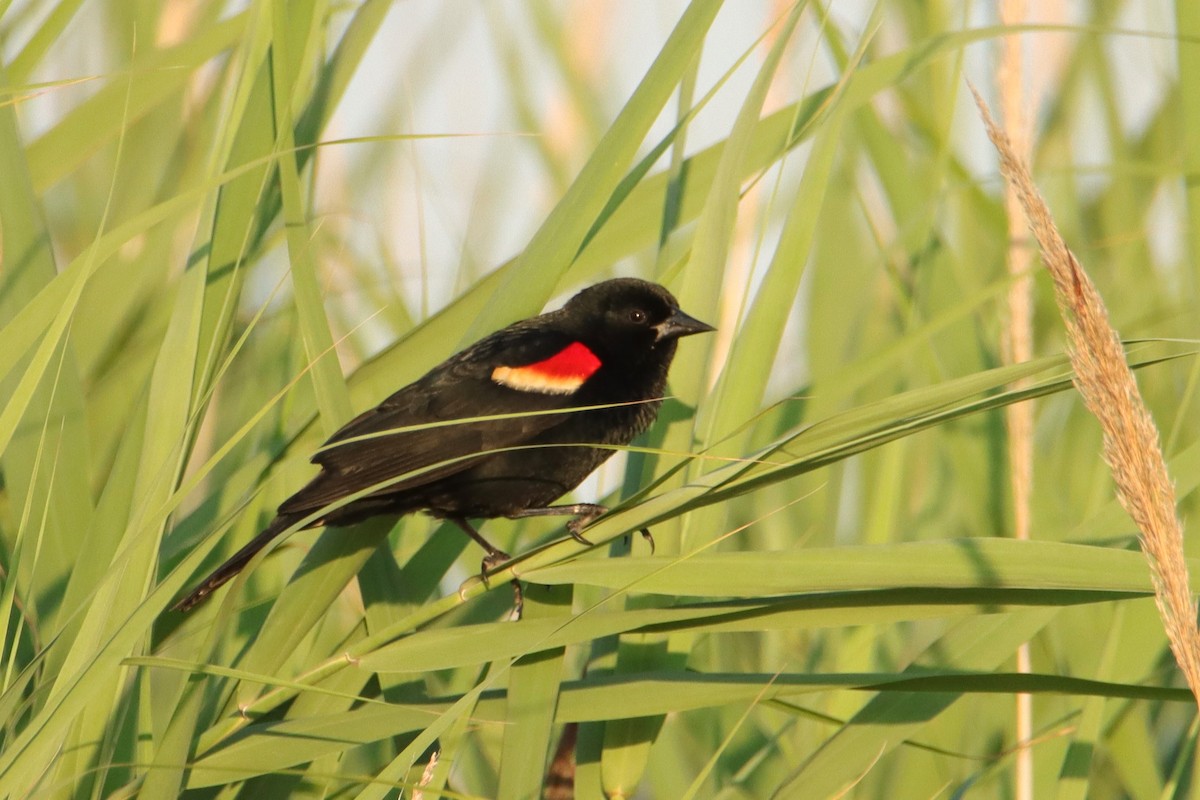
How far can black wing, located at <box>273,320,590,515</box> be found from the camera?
6.49 ft

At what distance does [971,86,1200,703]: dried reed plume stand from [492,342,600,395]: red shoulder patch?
51.5 inches

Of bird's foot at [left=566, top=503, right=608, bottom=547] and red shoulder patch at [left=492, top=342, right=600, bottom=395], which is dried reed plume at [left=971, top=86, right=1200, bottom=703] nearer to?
bird's foot at [left=566, top=503, right=608, bottom=547]

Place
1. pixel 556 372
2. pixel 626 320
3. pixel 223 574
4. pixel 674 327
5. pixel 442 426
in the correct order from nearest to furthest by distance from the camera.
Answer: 1. pixel 223 574
2. pixel 442 426
3. pixel 556 372
4. pixel 674 327
5. pixel 626 320

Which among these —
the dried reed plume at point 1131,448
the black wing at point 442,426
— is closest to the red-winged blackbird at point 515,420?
the black wing at point 442,426

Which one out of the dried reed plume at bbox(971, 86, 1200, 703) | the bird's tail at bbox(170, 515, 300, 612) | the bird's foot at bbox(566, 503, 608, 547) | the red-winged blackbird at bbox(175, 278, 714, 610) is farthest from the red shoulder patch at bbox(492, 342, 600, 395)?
the dried reed plume at bbox(971, 86, 1200, 703)

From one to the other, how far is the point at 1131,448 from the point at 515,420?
55.4 inches

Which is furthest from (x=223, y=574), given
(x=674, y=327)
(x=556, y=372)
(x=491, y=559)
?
(x=674, y=327)

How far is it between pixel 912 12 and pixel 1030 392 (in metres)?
1.79

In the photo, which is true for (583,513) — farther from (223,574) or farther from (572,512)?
(223,574)

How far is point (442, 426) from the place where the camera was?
1984 millimetres

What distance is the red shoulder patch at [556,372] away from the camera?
2.36 metres

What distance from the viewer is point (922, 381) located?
9.28 ft

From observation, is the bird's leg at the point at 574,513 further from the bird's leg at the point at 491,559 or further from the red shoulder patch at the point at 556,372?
the red shoulder patch at the point at 556,372

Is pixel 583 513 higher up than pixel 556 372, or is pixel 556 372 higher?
pixel 556 372
